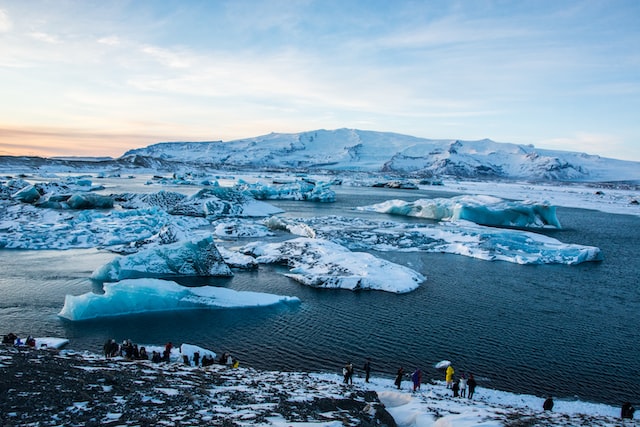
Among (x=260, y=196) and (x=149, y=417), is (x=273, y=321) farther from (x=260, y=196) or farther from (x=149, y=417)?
(x=260, y=196)

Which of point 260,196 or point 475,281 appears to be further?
point 260,196

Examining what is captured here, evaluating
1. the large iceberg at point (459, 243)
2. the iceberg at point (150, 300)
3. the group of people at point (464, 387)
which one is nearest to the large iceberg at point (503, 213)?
the large iceberg at point (459, 243)

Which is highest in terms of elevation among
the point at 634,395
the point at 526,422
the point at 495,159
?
the point at 495,159

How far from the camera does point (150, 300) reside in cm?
1642

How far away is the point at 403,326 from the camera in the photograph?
15.8 metres

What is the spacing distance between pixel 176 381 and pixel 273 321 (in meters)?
6.18

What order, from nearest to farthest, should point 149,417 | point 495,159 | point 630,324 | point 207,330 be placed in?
point 149,417 < point 207,330 < point 630,324 < point 495,159

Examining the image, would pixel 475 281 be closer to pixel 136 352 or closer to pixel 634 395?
pixel 634 395

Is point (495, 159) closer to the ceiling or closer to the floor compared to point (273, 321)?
closer to the ceiling

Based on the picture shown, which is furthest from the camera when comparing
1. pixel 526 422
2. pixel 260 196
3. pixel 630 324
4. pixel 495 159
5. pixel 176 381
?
pixel 495 159

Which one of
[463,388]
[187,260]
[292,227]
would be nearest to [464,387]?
[463,388]

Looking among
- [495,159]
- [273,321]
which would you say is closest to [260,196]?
[273,321]

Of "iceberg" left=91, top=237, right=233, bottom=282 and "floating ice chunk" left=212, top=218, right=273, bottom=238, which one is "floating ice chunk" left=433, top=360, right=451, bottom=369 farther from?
"floating ice chunk" left=212, top=218, right=273, bottom=238

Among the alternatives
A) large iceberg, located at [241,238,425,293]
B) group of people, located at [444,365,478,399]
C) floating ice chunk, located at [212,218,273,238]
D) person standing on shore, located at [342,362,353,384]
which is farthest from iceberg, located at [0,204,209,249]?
group of people, located at [444,365,478,399]
